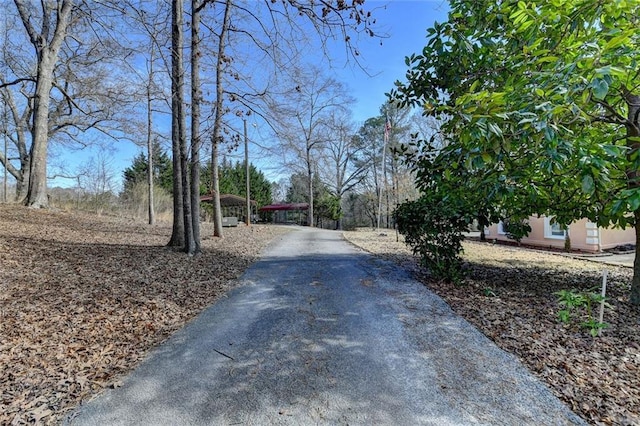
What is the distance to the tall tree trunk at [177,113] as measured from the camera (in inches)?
268

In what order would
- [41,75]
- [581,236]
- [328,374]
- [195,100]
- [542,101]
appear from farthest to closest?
[581,236]
[41,75]
[195,100]
[542,101]
[328,374]

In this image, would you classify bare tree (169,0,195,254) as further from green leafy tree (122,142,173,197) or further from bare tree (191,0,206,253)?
green leafy tree (122,142,173,197)

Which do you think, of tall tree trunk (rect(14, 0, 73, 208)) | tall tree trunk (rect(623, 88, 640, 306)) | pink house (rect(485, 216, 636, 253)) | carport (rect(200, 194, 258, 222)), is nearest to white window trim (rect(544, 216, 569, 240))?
pink house (rect(485, 216, 636, 253))

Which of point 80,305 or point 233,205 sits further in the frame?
point 233,205

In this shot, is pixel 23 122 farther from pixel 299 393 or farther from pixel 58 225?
pixel 299 393

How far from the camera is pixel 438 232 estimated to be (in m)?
5.41

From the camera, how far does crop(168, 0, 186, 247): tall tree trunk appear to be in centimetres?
680

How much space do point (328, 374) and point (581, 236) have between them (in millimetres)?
15269

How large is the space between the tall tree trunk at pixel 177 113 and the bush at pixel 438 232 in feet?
16.7

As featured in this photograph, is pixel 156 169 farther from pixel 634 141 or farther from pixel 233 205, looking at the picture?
pixel 634 141

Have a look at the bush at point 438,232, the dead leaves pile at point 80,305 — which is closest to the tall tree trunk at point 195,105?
the dead leaves pile at point 80,305

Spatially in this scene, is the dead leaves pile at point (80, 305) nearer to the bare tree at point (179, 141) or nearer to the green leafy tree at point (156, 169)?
the bare tree at point (179, 141)

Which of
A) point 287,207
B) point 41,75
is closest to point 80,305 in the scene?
point 41,75

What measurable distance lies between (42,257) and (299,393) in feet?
18.4
